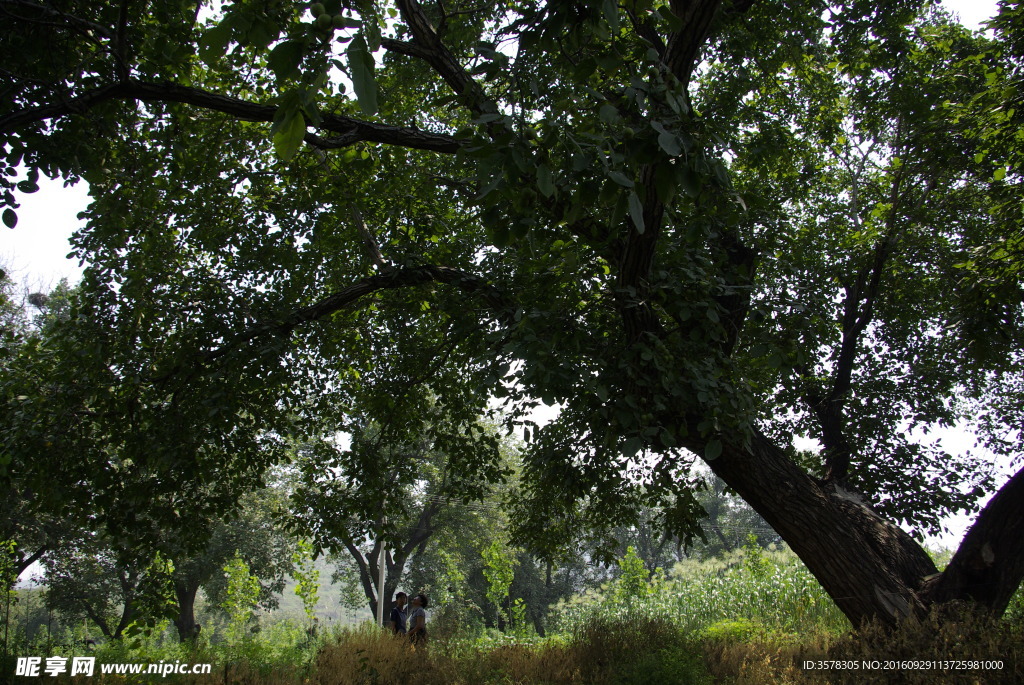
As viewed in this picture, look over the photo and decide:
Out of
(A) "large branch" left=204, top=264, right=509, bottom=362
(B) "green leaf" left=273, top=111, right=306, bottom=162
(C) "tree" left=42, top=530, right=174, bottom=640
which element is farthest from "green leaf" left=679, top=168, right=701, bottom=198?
(C) "tree" left=42, top=530, right=174, bottom=640

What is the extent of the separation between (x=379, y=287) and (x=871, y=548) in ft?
15.4

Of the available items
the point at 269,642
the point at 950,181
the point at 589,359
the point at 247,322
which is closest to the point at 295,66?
the point at 589,359

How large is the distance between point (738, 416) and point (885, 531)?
2212mm

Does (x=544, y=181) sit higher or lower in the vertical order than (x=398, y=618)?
higher

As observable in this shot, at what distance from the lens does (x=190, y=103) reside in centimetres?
372

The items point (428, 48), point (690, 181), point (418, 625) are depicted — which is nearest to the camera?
point (690, 181)

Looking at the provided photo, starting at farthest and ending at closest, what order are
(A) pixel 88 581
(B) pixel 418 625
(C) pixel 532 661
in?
1. (A) pixel 88 581
2. (B) pixel 418 625
3. (C) pixel 532 661

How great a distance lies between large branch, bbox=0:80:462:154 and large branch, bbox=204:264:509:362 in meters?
1.78

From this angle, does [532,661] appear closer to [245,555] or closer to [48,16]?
[48,16]

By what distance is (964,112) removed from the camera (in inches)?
227

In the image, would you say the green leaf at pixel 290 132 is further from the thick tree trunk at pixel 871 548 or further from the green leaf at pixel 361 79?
the thick tree trunk at pixel 871 548

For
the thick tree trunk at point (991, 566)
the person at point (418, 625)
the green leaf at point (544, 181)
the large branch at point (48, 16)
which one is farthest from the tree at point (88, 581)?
the green leaf at point (544, 181)

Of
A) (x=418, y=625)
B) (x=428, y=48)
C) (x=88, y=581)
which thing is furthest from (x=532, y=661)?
(x=88, y=581)

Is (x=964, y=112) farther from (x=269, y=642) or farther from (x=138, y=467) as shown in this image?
(x=269, y=642)
